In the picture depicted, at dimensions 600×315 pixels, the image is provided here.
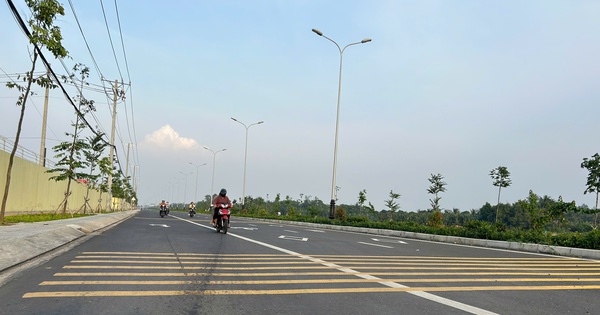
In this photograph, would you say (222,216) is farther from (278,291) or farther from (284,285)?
(278,291)

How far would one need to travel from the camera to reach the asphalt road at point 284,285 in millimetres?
4664

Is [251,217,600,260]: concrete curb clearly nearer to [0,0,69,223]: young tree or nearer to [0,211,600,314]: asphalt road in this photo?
[0,211,600,314]: asphalt road

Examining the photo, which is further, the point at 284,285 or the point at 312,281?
the point at 312,281

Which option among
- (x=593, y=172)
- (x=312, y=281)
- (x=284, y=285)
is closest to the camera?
(x=284, y=285)

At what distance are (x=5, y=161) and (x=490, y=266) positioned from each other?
18059 millimetres

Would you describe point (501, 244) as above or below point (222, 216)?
below

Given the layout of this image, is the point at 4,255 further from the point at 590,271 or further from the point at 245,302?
the point at 590,271

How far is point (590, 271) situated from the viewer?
871 cm

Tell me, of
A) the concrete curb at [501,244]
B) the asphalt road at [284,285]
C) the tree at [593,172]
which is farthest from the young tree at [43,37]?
the tree at [593,172]

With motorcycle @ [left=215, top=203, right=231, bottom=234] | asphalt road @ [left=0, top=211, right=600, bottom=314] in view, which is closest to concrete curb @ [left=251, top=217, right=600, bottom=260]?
asphalt road @ [left=0, top=211, right=600, bottom=314]

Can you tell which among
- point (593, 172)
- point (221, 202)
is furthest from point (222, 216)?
point (593, 172)

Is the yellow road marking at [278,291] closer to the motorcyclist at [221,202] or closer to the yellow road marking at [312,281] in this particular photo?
the yellow road marking at [312,281]

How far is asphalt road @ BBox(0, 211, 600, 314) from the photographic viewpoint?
466 centimetres

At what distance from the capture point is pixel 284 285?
588cm
